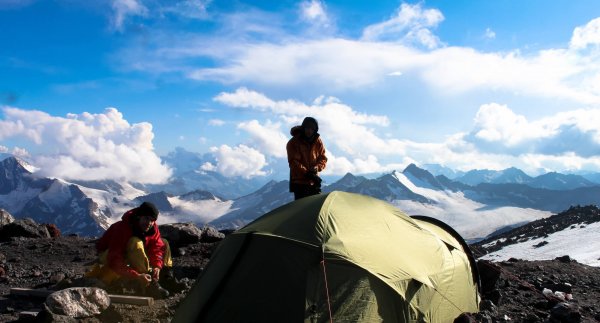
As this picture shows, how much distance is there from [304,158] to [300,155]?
0.13 metres

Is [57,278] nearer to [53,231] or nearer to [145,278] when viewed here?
[145,278]

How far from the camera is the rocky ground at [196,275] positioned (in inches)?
361

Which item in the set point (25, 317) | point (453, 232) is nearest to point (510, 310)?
point (453, 232)

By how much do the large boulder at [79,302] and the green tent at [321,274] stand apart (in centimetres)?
223

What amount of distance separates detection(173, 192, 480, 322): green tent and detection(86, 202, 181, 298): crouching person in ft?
7.90

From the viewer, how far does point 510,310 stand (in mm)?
9938

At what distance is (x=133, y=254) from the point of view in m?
9.74

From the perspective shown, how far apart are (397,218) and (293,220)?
2.31 meters

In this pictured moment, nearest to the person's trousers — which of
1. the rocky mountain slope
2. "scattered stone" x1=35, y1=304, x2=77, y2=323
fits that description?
the rocky mountain slope

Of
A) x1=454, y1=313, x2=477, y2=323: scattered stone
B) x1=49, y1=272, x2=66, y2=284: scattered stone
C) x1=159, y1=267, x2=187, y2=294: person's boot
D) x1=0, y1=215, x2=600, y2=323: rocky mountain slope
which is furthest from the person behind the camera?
x1=49, y1=272, x2=66, y2=284: scattered stone

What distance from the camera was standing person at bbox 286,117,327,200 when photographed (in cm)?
1188

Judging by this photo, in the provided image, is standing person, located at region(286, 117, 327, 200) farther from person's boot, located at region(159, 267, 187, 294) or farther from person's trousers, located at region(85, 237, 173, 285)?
person's trousers, located at region(85, 237, 173, 285)

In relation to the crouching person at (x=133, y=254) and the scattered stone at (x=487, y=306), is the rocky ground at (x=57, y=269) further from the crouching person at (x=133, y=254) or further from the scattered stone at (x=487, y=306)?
the scattered stone at (x=487, y=306)

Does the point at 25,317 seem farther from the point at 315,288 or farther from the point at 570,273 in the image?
the point at 570,273
